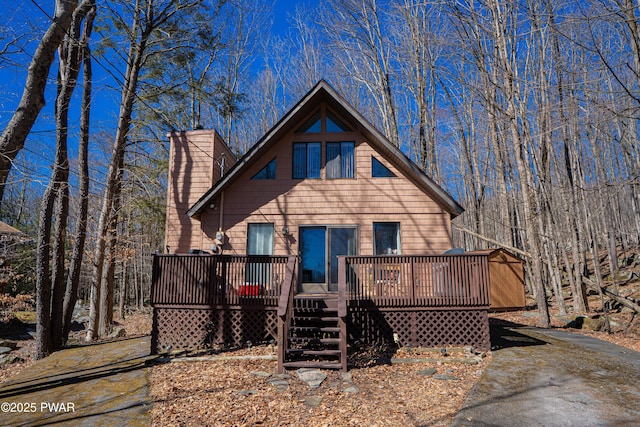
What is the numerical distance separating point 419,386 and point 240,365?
332 centimetres

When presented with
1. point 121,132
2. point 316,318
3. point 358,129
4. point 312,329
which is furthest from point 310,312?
point 121,132

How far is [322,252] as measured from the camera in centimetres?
1052

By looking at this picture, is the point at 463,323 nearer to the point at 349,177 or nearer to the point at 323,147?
the point at 349,177

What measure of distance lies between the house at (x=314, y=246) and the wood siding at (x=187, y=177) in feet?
0.11

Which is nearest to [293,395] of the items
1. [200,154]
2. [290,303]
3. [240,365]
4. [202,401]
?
[202,401]

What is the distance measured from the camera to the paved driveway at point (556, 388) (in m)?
4.66

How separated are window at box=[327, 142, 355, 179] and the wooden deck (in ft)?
11.6

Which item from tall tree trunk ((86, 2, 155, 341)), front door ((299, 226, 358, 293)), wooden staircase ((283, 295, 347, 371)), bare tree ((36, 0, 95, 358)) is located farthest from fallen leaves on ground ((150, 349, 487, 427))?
tall tree trunk ((86, 2, 155, 341))

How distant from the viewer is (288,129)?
35.9 feet

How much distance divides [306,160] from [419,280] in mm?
5015

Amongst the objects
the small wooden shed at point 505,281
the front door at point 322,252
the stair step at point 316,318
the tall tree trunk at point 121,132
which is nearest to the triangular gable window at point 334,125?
the front door at point 322,252

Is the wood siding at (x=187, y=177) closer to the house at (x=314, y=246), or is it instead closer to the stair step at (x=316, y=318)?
the house at (x=314, y=246)

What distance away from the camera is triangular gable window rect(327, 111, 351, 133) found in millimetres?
11109

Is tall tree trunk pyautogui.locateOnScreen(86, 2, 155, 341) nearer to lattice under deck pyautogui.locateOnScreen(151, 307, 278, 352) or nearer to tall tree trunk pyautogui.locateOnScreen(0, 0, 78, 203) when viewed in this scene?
lattice under deck pyautogui.locateOnScreen(151, 307, 278, 352)
